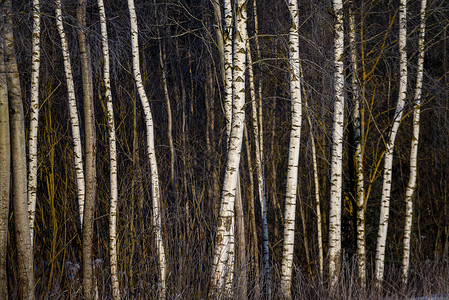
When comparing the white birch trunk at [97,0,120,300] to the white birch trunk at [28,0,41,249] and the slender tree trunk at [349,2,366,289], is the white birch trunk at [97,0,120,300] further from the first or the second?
the slender tree trunk at [349,2,366,289]

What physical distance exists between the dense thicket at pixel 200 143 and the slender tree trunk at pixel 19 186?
11.4 inches

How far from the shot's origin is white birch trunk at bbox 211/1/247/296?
15.2 feet

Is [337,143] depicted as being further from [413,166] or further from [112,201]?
[112,201]

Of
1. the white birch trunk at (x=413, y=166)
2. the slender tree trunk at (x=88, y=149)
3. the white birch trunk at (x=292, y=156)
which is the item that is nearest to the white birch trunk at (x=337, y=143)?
the white birch trunk at (x=292, y=156)

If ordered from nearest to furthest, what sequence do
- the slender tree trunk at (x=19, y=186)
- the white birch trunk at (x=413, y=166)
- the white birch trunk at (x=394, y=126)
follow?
the slender tree trunk at (x=19, y=186)
the white birch trunk at (x=394, y=126)
the white birch trunk at (x=413, y=166)

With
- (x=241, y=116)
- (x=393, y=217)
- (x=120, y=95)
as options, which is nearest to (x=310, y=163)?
(x=393, y=217)

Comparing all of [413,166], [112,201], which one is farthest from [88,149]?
[413,166]

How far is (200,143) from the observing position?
12141mm

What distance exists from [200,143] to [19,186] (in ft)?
24.6

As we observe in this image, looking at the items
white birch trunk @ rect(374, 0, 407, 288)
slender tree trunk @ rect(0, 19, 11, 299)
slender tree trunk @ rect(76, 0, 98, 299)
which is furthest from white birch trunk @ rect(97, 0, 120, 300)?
white birch trunk @ rect(374, 0, 407, 288)

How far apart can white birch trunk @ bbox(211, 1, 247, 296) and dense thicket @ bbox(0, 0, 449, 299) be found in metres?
0.21

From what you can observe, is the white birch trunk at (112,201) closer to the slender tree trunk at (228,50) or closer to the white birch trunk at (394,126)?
the slender tree trunk at (228,50)

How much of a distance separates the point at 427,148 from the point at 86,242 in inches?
464

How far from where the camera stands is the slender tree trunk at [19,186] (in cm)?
480
